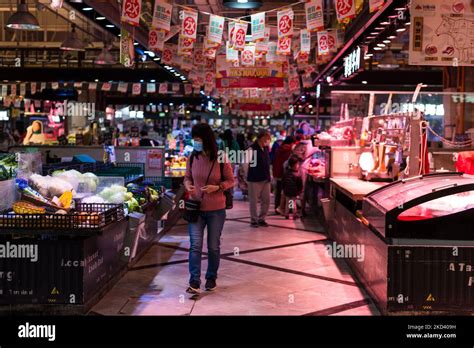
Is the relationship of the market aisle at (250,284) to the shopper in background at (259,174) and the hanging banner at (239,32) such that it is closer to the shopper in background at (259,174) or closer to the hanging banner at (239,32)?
the shopper in background at (259,174)

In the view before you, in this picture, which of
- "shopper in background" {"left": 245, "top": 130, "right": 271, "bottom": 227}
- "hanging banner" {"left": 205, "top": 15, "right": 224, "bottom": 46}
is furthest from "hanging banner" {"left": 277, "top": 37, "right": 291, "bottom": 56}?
"shopper in background" {"left": 245, "top": 130, "right": 271, "bottom": 227}

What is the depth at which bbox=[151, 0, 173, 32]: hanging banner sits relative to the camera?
10773 mm

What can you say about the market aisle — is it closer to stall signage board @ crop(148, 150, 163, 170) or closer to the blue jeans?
the blue jeans

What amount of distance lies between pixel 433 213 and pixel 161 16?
6.28 meters

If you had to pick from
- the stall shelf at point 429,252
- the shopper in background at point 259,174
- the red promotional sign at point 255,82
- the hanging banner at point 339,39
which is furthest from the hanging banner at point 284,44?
the stall shelf at point 429,252

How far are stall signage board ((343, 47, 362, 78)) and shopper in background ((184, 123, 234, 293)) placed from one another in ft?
16.0

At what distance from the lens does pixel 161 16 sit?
1083 cm

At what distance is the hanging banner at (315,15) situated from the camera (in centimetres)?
1104

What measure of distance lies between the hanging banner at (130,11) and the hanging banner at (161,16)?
1.55 m

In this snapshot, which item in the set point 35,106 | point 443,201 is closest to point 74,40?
point 443,201

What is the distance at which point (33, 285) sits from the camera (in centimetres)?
624

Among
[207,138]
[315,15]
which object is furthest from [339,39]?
[207,138]
